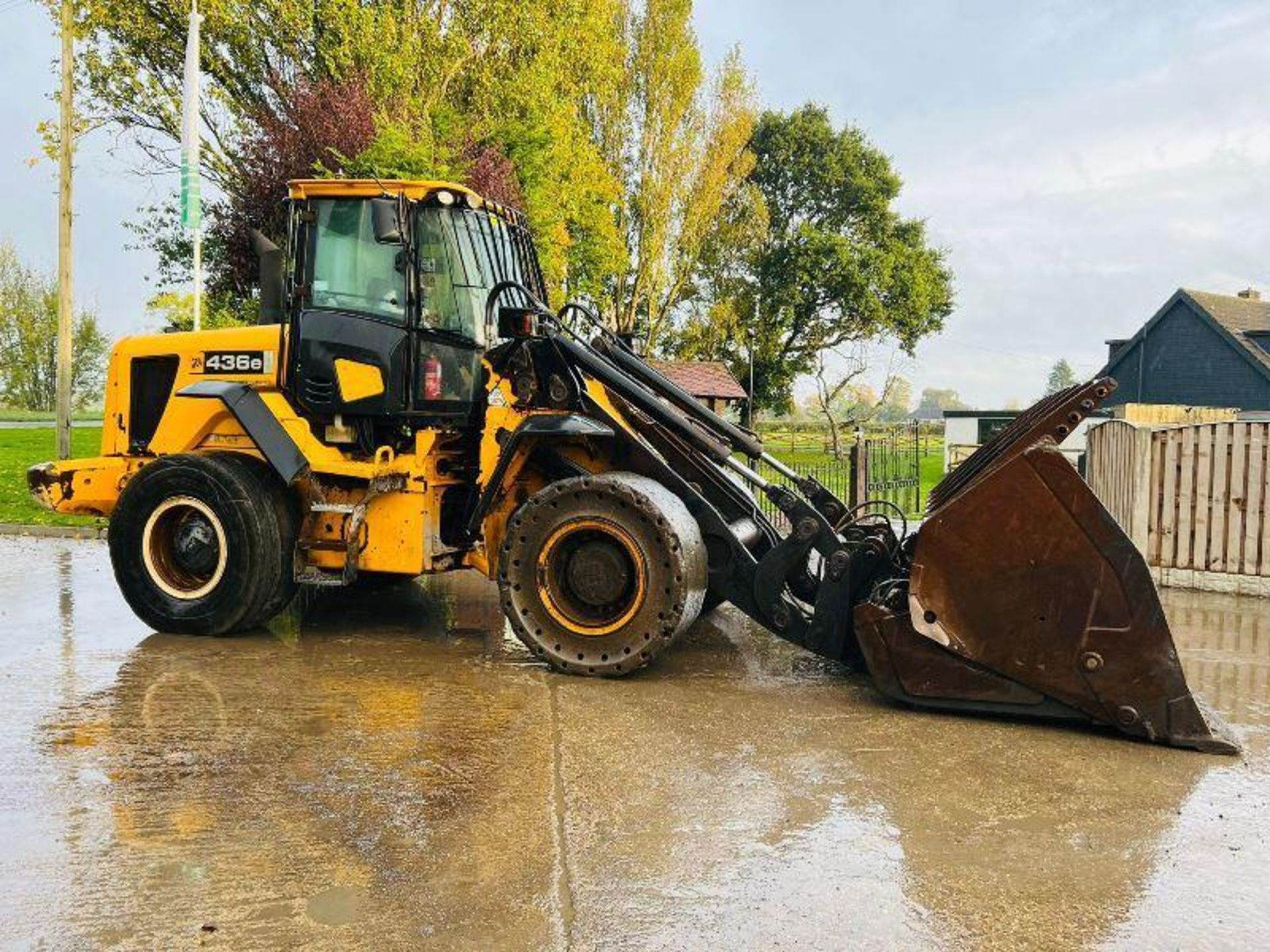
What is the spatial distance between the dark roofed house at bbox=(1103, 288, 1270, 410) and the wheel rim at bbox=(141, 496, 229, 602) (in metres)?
36.1

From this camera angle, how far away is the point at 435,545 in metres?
6.98

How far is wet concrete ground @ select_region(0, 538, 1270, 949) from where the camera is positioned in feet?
10.6

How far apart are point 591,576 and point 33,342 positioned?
45.4m

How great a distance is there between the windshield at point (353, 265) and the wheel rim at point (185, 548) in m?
1.64

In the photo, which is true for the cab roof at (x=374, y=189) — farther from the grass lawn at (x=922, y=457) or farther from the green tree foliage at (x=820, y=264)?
the green tree foliage at (x=820, y=264)

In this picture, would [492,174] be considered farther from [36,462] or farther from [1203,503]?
[1203,503]

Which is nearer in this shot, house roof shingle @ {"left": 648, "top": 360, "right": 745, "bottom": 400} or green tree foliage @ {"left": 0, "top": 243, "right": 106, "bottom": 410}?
house roof shingle @ {"left": 648, "top": 360, "right": 745, "bottom": 400}

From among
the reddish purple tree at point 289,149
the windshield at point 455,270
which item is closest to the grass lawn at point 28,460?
the reddish purple tree at point 289,149

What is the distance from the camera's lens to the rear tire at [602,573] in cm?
580

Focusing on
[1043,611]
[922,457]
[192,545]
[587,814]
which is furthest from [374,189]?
[922,457]

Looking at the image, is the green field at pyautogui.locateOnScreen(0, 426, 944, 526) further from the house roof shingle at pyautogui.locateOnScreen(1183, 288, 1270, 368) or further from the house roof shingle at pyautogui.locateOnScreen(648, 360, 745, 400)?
the house roof shingle at pyautogui.locateOnScreen(1183, 288, 1270, 368)

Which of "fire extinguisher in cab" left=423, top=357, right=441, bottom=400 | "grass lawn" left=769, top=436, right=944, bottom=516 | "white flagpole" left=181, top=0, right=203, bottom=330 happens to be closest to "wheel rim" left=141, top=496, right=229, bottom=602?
"fire extinguisher in cab" left=423, top=357, right=441, bottom=400

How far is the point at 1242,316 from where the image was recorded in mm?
39125

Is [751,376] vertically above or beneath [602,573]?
above
